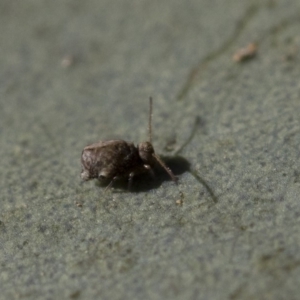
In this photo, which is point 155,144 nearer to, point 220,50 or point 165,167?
point 165,167

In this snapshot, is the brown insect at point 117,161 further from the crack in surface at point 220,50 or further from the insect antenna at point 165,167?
the crack in surface at point 220,50

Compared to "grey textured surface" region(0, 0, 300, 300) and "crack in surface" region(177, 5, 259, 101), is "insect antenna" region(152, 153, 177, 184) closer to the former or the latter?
"grey textured surface" region(0, 0, 300, 300)

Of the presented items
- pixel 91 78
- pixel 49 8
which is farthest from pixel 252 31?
pixel 49 8

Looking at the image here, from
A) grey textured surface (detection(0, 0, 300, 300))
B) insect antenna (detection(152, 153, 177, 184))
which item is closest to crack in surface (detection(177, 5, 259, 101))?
grey textured surface (detection(0, 0, 300, 300))

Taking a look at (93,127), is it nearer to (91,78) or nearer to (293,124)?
(91,78)

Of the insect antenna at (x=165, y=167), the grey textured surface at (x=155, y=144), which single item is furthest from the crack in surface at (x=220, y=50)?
the insect antenna at (x=165, y=167)
